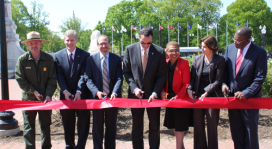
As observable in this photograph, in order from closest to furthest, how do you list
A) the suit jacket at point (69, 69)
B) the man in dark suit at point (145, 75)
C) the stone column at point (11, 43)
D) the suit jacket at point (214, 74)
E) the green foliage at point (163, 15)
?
the suit jacket at point (214, 74) < the man in dark suit at point (145, 75) < the suit jacket at point (69, 69) < the stone column at point (11, 43) < the green foliage at point (163, 15)

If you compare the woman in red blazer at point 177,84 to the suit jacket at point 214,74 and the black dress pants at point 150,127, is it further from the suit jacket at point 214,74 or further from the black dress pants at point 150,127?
the black dress pants at point 150,127

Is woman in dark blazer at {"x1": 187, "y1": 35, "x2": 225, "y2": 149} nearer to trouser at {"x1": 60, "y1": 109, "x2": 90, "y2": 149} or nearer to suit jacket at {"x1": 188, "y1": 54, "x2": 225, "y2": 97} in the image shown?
suit jacket at {"x1": 188, "y1": 54, "x2": 225, "y2": 97}

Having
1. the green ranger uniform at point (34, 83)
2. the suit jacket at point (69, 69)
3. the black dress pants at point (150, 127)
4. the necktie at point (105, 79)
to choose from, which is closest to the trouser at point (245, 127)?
the black dress pants at point (150, 127)

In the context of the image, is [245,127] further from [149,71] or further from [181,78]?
[149,71]

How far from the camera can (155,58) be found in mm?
3971

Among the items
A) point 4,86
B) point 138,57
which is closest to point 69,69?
point 138,57

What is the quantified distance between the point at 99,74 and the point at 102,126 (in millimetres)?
987

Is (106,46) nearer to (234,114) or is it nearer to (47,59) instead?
(47,59)

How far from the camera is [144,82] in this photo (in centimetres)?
397

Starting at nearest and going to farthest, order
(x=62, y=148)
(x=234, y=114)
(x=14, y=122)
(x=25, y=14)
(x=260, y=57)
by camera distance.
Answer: (x=260, y=57)
(x=234, y=114)
(x=62, y=148)
(x=14, y=122)
(x=25, y=14)

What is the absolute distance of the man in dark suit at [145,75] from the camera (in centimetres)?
392

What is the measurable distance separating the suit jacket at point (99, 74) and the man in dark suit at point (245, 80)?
1.94 meters

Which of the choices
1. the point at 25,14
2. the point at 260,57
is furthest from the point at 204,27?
the point at 260,57

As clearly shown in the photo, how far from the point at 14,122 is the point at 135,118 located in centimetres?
327
